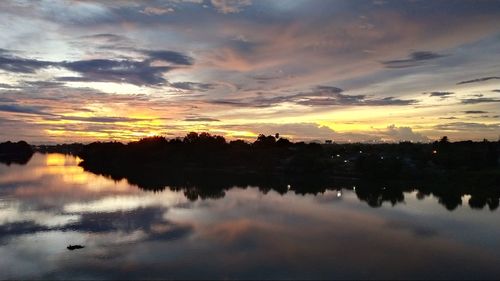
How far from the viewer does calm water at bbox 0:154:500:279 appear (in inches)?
814

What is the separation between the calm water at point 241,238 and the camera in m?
20.7

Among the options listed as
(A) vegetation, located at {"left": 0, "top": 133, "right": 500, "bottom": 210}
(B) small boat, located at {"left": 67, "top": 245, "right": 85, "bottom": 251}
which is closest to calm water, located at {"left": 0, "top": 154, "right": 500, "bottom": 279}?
(B) small boat, located at {"left": 67, "top": 245, "right": 85, "bottom": 251}

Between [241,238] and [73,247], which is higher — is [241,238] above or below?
below

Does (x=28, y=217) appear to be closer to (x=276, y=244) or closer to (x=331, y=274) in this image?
(x=276, y=244)

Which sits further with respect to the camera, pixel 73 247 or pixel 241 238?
pixel 241 238

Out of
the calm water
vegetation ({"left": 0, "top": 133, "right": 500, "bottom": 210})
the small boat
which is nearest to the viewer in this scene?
the calm water

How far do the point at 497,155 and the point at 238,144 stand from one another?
61568mm

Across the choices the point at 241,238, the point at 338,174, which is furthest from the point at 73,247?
the point at 338,174

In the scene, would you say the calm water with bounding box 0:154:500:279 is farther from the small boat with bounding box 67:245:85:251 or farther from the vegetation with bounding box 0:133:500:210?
the vegetation with bounding box 0:133:500:210

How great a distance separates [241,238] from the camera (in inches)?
1086

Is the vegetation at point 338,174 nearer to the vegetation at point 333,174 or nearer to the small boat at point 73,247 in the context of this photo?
the vegetation at point 333,174

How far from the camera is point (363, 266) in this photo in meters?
21.6

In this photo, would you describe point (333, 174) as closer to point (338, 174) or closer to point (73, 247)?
point (338, 174)

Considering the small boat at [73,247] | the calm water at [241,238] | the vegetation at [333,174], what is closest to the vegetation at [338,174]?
the vegetation at [333,174]
